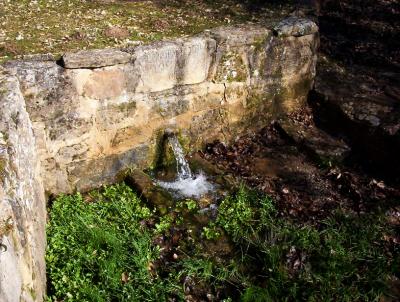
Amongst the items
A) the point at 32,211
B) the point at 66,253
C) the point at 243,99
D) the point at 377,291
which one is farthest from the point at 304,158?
the point at 32,211

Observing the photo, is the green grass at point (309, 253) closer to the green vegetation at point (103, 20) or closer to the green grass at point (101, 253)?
the green grass at point (101, 253)

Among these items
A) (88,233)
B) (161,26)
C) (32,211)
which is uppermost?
(161,26)

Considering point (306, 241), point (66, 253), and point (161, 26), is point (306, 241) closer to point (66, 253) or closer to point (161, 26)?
point (66, 253)

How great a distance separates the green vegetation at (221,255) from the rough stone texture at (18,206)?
409mm

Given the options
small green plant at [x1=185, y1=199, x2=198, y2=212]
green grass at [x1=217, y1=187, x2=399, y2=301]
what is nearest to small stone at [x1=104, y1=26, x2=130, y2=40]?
small green plant at [x1=185, y1=199, x2=198, y2=212]

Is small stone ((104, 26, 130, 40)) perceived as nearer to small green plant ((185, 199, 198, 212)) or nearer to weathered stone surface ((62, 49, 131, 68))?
weathered stone surface ((62, 49, 131, 68))

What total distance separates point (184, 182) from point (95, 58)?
6.33ft

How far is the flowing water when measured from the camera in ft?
17.3

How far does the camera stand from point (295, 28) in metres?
6.00

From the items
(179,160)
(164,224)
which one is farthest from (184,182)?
(164,224)

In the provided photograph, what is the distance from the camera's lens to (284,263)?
14.1ft

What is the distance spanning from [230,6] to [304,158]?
344 cm

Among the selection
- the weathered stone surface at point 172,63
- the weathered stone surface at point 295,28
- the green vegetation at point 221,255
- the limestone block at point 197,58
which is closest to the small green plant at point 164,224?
the green vegetation at point 221,255

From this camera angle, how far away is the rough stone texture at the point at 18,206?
8.55 feet
